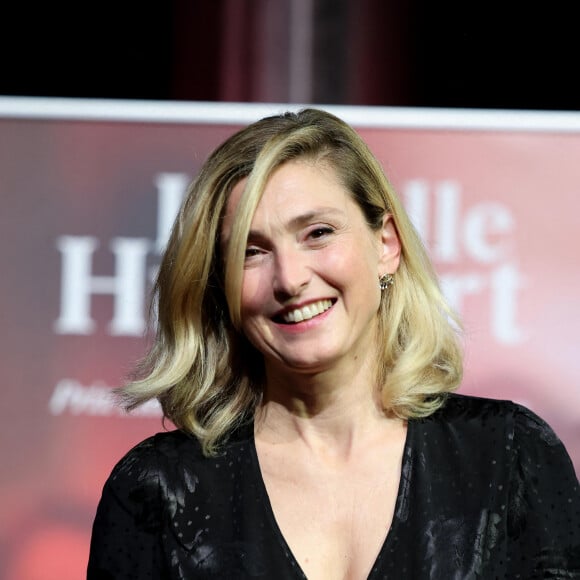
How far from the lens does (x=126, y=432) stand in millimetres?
2480

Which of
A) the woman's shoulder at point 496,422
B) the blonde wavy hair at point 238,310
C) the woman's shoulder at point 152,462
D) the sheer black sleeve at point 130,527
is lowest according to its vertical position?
the sheer black sleeve at point 130,527

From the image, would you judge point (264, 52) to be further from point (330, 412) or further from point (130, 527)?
point (130, 527)

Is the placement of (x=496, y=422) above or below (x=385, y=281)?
below

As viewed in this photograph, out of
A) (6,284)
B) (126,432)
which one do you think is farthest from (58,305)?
(126,432)

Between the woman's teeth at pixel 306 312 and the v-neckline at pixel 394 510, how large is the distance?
26cm

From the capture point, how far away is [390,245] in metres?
1.76

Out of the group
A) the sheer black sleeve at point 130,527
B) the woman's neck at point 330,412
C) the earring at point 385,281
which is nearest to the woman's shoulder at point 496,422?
the woman's neck at point 330,412

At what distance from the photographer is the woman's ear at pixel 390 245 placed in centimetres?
175

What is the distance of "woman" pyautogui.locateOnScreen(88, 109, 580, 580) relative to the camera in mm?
1575

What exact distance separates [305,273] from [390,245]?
0.78 ft

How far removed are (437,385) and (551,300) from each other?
80 cm

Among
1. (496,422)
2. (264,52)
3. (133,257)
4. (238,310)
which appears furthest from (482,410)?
(264,52)

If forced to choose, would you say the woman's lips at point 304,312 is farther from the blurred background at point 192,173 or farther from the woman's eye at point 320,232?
the blurred background at point 192,173

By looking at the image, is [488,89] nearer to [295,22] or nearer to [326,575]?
[295,22]
